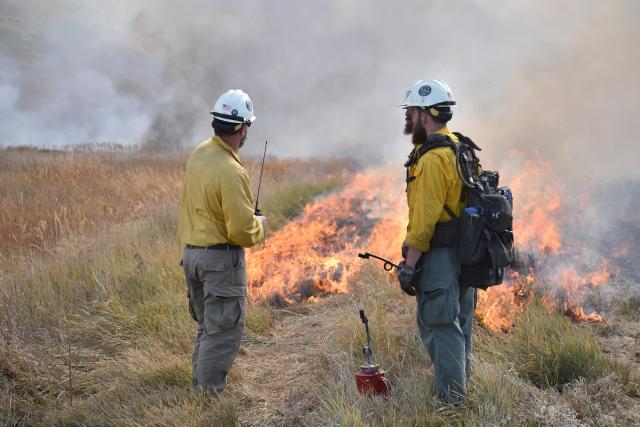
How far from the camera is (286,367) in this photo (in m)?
4.64

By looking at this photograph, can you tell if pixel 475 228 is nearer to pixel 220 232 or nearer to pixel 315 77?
pixel 220 232

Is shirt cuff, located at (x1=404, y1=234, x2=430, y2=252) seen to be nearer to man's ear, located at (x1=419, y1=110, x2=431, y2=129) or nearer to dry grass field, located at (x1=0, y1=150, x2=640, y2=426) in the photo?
man's ear, located at (x1=419, y1=110, x2=431, y2=129)

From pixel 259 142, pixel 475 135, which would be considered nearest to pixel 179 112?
pixel 259 142

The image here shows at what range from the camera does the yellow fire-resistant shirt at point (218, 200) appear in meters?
3.69

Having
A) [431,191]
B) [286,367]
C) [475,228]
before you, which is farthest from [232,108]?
[286,367]

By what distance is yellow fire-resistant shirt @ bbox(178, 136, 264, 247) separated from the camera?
12.1ft

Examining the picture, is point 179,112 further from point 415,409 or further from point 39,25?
point 415,409

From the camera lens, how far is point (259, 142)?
27.4m

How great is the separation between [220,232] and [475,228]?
167 centimetres

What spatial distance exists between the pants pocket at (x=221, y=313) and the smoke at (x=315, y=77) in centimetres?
714

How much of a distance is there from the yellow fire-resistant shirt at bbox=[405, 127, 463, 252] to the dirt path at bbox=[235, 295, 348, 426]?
1407mm

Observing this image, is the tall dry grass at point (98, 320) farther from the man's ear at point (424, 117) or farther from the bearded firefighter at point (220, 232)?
the man's ear at point (424, 117)

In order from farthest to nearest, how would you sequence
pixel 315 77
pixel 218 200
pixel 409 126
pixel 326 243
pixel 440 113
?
1. pixel 315 77
2. pixel 326 243
3. pixel 218 200
4. pixel 409 126
5. pixel 440 113

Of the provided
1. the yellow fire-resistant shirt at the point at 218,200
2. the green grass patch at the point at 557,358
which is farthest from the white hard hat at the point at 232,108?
the green grass patch at the point at 557,358
